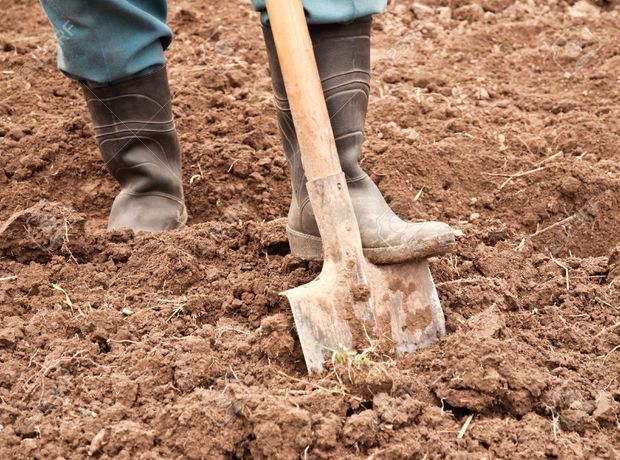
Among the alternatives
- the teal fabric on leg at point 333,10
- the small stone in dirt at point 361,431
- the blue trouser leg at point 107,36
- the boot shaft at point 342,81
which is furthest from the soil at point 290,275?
the teal fabric on leg at point 333,10

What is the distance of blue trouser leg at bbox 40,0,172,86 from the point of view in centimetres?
278

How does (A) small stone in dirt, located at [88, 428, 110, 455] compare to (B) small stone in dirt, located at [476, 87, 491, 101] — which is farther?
(B) small stone in dirt, located at [476, 87, 491, 101]

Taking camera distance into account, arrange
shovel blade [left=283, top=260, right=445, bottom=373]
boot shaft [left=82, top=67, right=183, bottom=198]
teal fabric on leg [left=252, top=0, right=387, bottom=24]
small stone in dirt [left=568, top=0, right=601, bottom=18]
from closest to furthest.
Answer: shovel blade [left=283, top=260, right=445, bottom=373]
teal fabric on leg [left=252, top=0, right=387, bottom=24]
boot shaft [left=82, top=67, right=183, bottom=198]
small stone in dirt [left=568, top=0, right=601, bottom=18]

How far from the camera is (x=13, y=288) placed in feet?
8.66

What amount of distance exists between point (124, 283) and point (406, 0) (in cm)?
311

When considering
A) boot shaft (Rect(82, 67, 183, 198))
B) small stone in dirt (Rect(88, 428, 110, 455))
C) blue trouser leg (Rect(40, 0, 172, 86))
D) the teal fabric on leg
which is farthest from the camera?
boot shaft (Rect(82, 67, 183, 198))

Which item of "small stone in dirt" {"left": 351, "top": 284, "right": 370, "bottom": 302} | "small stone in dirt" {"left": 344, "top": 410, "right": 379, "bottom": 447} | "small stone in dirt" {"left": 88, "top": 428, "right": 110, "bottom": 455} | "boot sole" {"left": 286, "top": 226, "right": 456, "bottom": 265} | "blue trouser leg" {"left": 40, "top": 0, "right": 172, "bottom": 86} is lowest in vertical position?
"small stone in dirt" {"left": 344, "top": 410, "right": 379, "bottom": 447}

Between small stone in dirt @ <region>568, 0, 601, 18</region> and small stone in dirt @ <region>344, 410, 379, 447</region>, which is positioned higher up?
small stone in dirt @ <region>568, 0, 601, 18</region>

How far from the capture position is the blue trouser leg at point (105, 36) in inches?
109

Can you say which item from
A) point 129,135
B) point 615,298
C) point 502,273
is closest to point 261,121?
point 129,135

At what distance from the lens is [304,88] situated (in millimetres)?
2303

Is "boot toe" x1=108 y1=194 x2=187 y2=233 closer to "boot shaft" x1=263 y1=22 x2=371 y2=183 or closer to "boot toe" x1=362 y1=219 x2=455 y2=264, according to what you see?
"boot shaft" x1=263 y1=22 x2=371 y2=183

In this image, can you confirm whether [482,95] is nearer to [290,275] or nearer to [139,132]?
[139,132]

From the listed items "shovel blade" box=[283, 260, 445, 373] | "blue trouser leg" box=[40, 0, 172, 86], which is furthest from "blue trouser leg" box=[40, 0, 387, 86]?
"shovel blade" box=[283, 260, 445, 373]
